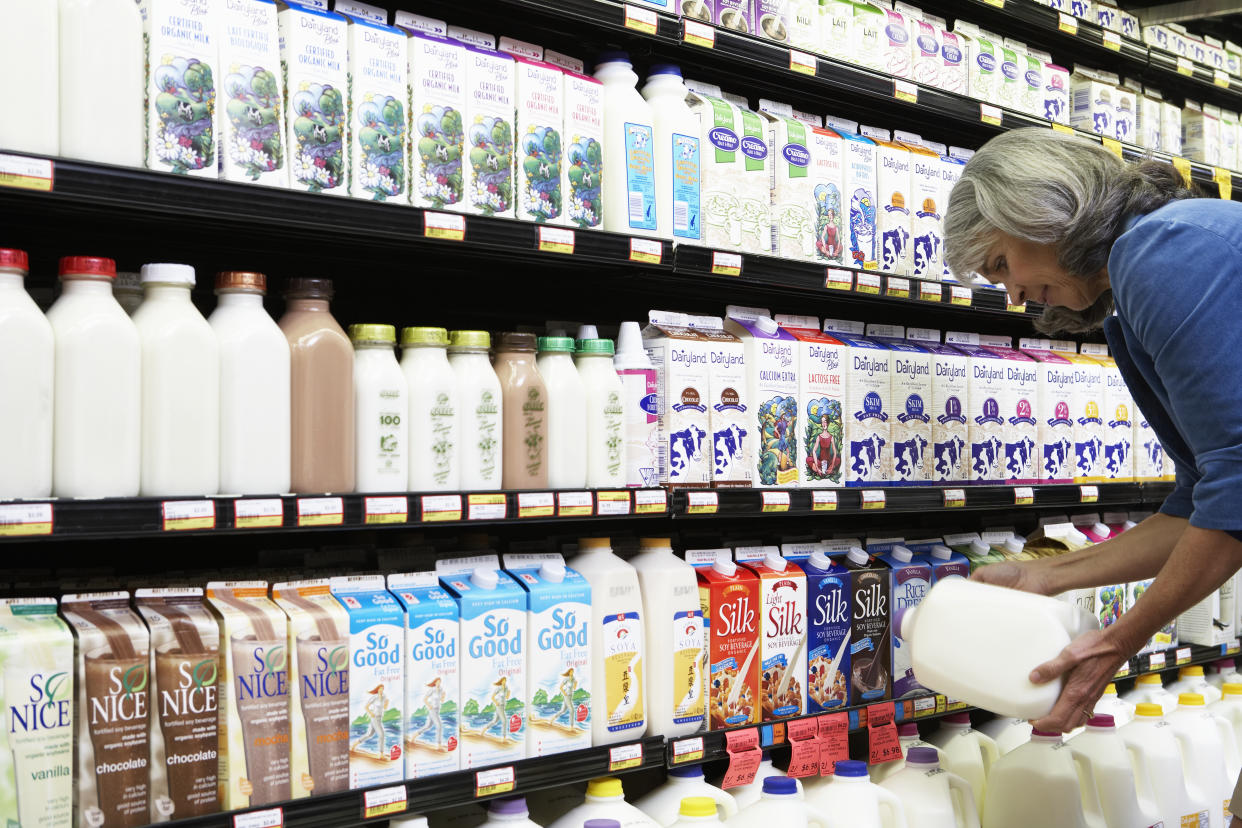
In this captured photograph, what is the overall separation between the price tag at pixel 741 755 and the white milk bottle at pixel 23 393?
4.59 feet

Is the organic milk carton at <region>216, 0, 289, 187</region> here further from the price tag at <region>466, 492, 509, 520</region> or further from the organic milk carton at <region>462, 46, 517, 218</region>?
the price tag at <region>466, 492, 509, 520</region>

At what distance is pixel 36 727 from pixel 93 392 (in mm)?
483

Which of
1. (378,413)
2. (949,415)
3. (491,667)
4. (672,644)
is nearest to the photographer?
(378,413)

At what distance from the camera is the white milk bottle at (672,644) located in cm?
222

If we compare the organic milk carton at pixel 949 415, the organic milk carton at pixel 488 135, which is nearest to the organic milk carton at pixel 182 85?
the organic milk carton at pixel 488 135

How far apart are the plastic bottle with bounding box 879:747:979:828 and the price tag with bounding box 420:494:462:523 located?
1.23 m

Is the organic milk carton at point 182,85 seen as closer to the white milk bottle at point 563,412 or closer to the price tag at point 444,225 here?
the price tag at point 444,225

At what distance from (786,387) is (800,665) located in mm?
631

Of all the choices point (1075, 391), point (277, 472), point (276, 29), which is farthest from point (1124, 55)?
point (277, 472)

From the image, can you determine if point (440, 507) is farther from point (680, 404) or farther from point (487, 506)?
point (680, 404)

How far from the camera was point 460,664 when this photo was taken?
1.98 m

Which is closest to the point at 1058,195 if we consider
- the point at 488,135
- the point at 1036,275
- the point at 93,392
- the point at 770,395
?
the point at 1036,275

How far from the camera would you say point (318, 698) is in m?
1.80

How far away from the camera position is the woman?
1691 millimetres
